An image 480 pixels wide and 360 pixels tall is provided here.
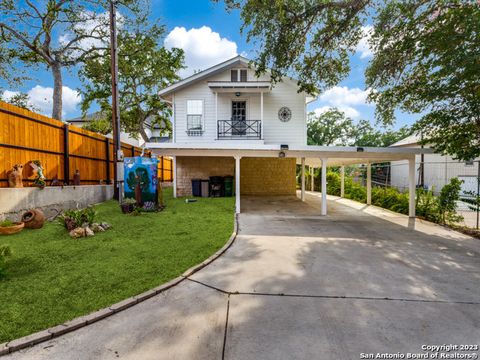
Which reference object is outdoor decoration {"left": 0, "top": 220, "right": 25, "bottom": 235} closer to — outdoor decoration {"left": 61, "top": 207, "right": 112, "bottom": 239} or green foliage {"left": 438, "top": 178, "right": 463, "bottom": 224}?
outdoor decoration {"left": 61, "top": 207, "right": 112, "bottom": 239}

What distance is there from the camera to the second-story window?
12539 mm

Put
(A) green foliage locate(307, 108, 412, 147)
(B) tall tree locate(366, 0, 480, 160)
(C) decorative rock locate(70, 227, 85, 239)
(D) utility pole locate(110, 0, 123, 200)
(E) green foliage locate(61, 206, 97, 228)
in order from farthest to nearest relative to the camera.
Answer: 1. (A) green foliage locate(307, 108, 412, 147)
2. (D) utility pole locate(110, 0, 123, 200)
3. (B) tall tree locate(366, 0, 480, 160)
4. (E) green foliage locate(61, 206, 97, 228)
5. (C) decorative rock locate(70, 227, 85, 239)

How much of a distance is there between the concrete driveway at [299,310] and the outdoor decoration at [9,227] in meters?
4.54

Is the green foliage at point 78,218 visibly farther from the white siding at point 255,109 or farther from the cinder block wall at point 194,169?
the white siding at point 255,109

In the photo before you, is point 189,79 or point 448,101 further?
point 189,79

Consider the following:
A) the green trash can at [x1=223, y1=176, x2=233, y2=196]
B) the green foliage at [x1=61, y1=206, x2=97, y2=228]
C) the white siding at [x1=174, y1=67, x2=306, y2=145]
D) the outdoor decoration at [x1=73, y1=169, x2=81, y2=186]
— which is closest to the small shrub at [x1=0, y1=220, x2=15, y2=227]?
the green foliage at [x1=61, y1=206, x2=97, y2=228]

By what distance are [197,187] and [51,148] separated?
614 centimetres

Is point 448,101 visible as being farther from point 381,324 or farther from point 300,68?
point 381,324

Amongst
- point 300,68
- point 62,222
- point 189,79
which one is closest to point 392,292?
point 62,222

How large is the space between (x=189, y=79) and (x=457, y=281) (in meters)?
12.4

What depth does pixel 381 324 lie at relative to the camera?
239 cm

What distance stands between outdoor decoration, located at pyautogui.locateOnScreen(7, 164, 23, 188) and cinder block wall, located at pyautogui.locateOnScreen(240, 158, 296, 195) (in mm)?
10265

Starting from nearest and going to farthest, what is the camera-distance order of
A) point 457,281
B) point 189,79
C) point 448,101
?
point 457,281 < point 448,101 < point 189,79

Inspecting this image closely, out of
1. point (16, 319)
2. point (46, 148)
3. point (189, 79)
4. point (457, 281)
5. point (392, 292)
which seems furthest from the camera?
point (189, 79)
